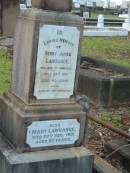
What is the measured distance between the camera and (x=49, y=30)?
4469 millimetres

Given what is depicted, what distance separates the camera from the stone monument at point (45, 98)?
4469 millimetres

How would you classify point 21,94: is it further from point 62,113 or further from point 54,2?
point 54,2

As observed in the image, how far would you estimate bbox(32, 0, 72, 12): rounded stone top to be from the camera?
4.51 metres

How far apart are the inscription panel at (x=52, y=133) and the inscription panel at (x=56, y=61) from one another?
0.25 metres

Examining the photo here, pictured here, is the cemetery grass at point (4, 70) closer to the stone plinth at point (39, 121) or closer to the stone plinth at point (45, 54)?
the stone plinth at point (39, 121)

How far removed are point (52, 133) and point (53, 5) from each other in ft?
3.95

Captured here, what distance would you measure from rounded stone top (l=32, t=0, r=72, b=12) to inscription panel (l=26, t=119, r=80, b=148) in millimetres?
1057

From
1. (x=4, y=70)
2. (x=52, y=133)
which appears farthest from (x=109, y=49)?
(x=52, y=133)

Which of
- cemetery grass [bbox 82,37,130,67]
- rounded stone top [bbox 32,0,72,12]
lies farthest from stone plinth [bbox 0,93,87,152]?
cemetery grass [bbox 82,37,130,67]

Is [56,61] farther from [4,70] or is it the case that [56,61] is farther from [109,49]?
[109,49]

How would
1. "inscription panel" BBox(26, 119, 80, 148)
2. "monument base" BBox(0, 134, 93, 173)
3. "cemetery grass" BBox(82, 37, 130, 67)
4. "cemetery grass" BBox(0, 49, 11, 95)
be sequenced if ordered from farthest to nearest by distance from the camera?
"cemetery grass" BBox(82, 37, 130, 67), "cemetery grass" BBox(0, 49, 11, 95), "inscription panel" BBox(26, 119, 80, 148), "monument base" BBox(0, 134, 93, 173)

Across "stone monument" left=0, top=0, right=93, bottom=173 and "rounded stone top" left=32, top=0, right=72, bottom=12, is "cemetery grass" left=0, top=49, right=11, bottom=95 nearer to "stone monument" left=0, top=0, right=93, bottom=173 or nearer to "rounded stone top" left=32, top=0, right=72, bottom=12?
"stone monument" left=0, top=0, right=93, bottom=173

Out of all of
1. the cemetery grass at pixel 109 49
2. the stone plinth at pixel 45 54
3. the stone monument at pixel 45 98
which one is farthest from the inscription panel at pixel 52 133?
the cemetery grass at pixel 109 49

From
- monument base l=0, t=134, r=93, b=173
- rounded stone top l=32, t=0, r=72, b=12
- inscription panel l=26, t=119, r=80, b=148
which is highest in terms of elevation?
rounded stone top l=32, t=0, r=72, b=12
